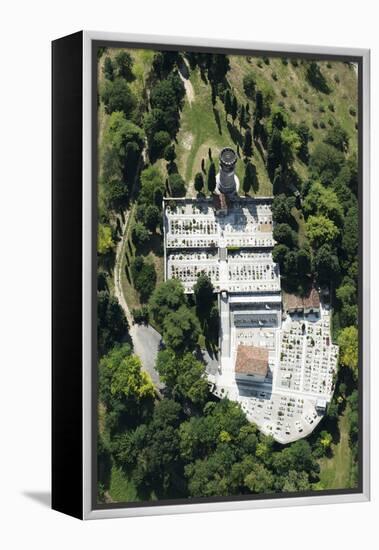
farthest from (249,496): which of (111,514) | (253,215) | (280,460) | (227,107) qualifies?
(227,107)

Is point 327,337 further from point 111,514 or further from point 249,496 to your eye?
point 111,514

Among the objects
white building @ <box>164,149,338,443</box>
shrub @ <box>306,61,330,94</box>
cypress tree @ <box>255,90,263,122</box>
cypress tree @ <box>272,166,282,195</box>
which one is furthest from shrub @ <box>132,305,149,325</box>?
shrub @ <box>306,61,330,94</box>

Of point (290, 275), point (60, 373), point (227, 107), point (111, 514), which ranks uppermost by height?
point (227, 107)

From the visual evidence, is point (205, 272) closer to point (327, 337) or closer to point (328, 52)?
point (327, 337)

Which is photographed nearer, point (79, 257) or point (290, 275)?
point (79, 257)

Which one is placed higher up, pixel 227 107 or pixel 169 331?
pixel 227 107

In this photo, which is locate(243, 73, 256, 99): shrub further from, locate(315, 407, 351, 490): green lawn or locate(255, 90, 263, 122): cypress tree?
locate(315, 407, 351, 490): green lawn
